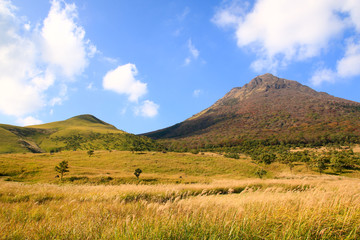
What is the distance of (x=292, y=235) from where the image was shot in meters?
3.22

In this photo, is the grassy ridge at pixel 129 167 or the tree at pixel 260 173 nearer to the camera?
the grassy ridge at pixel 129 167

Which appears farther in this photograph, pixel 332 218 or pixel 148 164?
pixel 148 164

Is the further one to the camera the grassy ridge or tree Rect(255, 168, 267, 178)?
tree Rect(255, 168, 267, 178)

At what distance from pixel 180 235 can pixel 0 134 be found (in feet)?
624

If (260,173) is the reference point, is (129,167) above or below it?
below

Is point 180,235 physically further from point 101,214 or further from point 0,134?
point 0,134

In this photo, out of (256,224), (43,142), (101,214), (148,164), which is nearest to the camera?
(256,224)

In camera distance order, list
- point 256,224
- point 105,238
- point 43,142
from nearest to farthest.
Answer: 1. point 105,238
2. point 256,224
3. point 43,142

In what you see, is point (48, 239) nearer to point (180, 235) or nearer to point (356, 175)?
point (180, 235)

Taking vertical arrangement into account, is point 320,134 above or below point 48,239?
above

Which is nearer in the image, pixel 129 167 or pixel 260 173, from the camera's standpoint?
pixel 260 173

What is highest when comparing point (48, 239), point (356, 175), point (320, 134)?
point (320, 134)

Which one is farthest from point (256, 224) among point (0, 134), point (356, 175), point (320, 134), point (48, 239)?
point (0, 134)

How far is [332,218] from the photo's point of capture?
392 centimetres
